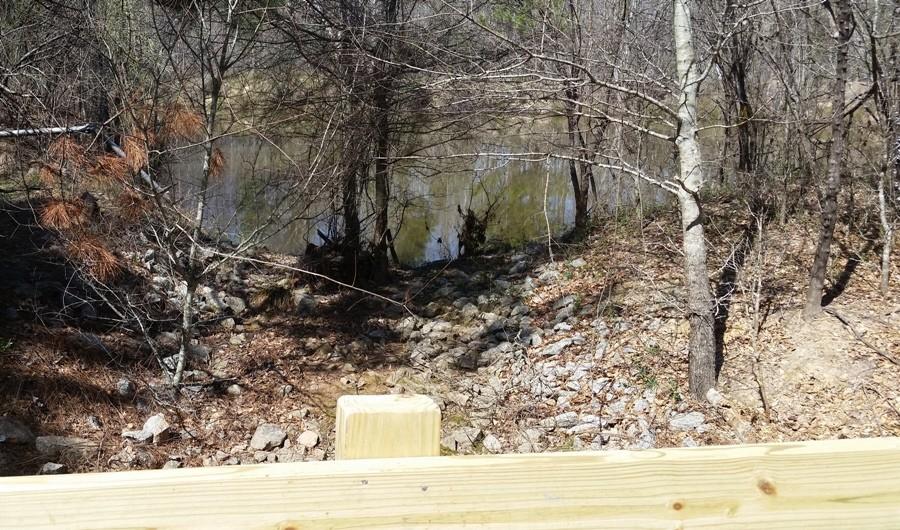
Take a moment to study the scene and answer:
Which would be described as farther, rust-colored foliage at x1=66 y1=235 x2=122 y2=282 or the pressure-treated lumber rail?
rust-colored foliage at x1=66 y1=235 x2=122 y2=282

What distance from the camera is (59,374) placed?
6082 millimetres

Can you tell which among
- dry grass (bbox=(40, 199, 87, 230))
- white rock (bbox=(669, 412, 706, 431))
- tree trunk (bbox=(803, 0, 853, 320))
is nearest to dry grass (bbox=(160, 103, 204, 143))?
dry grass (bbox=(40, 199, 87, 230))

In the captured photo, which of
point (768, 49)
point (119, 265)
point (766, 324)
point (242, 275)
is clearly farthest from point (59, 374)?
point (768, 49)

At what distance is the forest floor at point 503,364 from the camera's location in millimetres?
5594

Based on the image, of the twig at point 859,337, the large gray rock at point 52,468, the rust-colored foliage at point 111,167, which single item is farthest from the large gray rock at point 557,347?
the large gray rock at point 52,468

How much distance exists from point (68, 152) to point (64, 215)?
52 cm

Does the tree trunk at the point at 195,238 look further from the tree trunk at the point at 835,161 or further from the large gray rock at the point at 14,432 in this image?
the tree trunk at the point at 835,161

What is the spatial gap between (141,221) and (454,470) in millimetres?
5685

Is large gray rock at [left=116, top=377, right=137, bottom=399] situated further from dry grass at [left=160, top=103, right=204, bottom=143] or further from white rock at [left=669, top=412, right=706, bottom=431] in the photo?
white rock at [left=669, top=412, right=706, bottom=431]

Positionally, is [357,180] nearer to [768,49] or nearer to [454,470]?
[768,49]

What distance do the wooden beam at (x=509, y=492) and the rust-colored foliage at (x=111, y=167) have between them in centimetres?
503

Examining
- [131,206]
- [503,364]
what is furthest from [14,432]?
[503,364]

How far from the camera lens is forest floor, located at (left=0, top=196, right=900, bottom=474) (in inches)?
220

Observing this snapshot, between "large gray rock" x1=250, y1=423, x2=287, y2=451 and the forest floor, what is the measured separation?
0.9 inches
